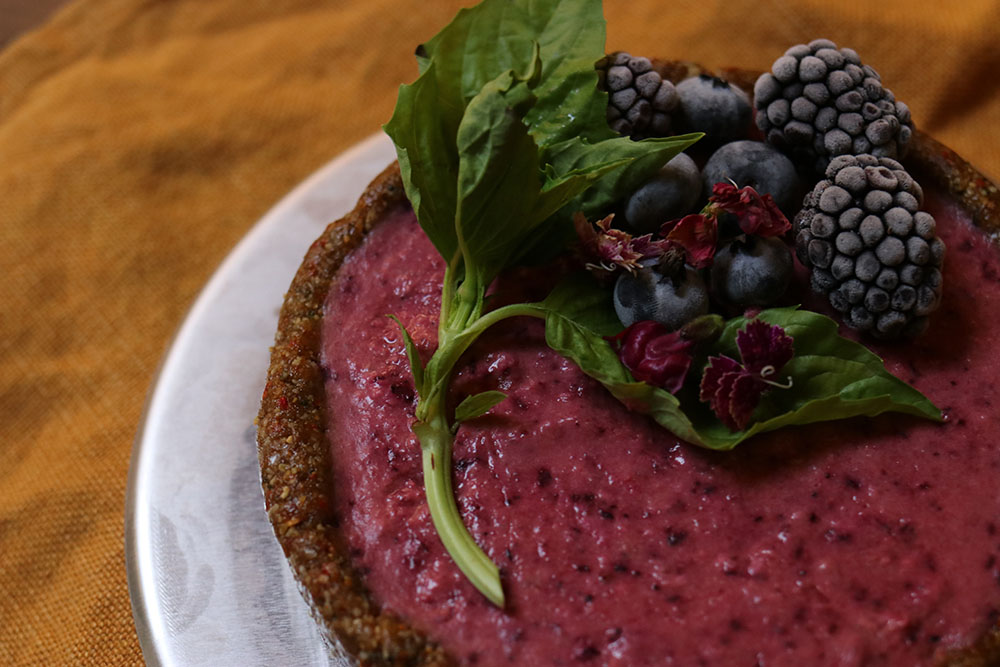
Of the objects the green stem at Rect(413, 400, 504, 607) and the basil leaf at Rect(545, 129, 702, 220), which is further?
the basil leaf at Rect(545, 129, 702, 220)

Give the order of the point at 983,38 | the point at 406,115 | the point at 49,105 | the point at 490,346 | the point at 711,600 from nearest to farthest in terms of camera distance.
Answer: the point at 711,600
the point at 406,115
the point at 490,346
the point at 983,38
the point at 49,105

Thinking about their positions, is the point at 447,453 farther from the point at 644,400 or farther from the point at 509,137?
the point at 509,137

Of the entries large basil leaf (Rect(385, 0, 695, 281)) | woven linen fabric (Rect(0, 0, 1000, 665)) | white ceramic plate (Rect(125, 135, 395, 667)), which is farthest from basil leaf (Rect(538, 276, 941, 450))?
woven linen fabric (Rect(0, 0, 1000, 665))

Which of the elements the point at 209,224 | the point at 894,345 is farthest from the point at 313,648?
the point at 209,224

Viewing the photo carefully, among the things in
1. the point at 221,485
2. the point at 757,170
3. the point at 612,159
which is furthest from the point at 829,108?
the point at 221,485

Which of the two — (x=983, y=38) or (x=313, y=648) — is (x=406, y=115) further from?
(x=983, y=38)

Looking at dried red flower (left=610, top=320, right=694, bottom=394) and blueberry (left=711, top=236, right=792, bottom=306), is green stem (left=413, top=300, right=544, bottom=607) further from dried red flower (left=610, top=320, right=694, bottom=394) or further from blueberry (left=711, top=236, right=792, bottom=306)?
blueberry (left=711, top=236, right=792, bottom=306)
